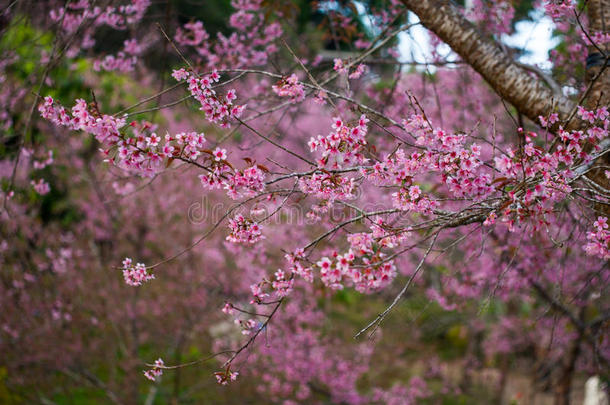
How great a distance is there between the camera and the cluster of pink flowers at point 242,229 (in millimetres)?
1963

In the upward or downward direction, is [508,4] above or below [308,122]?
below

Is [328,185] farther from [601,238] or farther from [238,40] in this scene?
[238,40]

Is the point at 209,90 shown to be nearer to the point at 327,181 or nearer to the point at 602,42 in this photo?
the point at 327,181

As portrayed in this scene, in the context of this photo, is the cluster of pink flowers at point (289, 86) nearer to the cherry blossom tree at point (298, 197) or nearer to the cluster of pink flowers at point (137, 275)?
the cherry blossom tree at point (298, 197)

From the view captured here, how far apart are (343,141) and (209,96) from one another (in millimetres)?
591

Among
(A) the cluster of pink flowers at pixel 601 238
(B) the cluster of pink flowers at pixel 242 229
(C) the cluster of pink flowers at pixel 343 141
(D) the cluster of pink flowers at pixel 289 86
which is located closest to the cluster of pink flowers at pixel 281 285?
(B) the cluster of pink flowers at pixel 242 229

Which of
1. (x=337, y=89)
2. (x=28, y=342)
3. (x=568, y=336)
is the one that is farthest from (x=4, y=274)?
(x=568, y=336)

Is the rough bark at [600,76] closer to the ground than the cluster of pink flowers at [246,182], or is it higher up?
higher up

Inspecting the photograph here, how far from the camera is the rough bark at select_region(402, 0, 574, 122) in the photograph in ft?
7.99

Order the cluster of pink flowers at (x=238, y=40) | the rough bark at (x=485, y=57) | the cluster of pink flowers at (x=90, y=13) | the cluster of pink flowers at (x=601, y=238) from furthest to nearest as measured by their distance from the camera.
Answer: the cluster of pink flowers at (x=238, y=40)
the cluster of pink flowers at (x=90, y=13)
the rough bark at (x=485, y=57)
the cluster of pink flowers at (x=601, y=238)

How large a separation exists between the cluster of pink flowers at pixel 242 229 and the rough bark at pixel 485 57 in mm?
1479

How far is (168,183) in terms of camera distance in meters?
6.79

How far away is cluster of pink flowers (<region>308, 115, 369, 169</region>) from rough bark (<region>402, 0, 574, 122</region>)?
0.97 meters

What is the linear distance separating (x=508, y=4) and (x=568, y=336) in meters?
3.74
